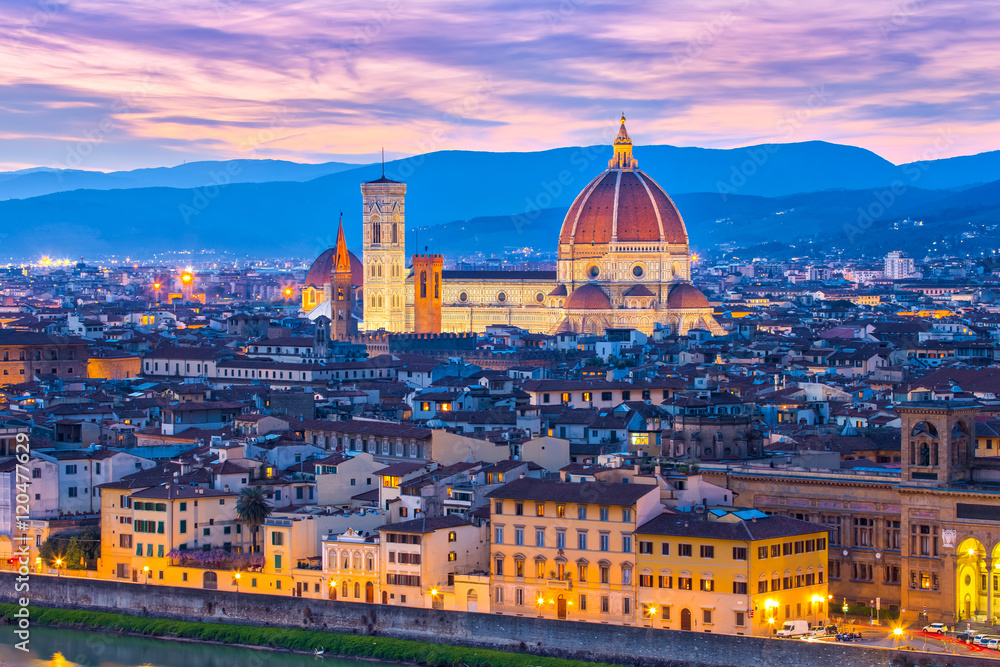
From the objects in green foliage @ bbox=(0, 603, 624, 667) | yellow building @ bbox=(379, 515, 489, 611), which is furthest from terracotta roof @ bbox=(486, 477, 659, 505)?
green foliage @ bbox=(0, 603, 624, 667)

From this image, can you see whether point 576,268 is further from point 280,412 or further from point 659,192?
point 280,412

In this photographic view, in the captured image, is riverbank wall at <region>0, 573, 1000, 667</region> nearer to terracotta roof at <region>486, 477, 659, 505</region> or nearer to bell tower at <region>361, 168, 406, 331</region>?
terracotta roof at <region>486, 477, 659, 505</region>

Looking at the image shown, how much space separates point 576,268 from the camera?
6161 inches

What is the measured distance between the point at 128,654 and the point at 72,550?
17.7 feet

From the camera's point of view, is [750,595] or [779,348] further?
[779,348]

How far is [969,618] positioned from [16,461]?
84.3ft

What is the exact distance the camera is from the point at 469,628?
42.7 metres

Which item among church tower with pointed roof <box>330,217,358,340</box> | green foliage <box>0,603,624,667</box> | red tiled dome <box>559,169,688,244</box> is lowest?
green foliage <box>0,603,624,667</box>

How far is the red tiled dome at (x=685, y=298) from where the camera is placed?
14725 cm

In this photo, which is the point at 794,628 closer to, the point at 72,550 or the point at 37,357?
the point at 72,550

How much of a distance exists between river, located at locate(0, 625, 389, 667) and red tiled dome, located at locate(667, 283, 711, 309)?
102 m

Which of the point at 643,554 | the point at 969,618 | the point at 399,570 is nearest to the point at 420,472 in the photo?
the point at 399,570

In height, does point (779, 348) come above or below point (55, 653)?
above

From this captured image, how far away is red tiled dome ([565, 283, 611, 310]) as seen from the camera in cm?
14762
